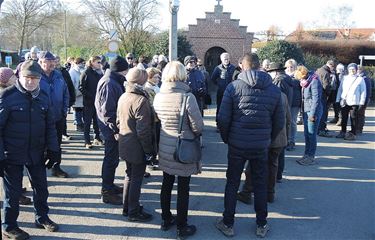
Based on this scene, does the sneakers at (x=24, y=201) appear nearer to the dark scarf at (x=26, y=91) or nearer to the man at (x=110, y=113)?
the man at (x=110, y=113)

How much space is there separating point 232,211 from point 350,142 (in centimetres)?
622

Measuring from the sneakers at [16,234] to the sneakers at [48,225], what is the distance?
10.0 inches

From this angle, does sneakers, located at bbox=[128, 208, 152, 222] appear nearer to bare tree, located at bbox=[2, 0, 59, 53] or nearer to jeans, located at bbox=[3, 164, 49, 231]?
jeans, located at bbox=[3, 164, 49, 231]

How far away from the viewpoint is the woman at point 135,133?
174 inches

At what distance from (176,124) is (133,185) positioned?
1.05 m

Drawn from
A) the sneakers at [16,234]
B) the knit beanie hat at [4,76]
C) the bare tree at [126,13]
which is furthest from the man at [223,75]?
the bare tree at [126,13]

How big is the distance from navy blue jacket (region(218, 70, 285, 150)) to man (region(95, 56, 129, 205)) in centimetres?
156

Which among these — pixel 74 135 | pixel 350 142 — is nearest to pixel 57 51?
pixel 74 135

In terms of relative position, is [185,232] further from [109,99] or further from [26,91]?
[26,91]

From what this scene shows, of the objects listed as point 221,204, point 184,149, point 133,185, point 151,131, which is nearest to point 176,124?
point 184,149

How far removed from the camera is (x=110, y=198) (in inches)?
209

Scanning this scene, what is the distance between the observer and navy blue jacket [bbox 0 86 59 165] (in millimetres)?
3990

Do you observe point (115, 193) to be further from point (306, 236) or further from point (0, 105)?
point (306, 236)

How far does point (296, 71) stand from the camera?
25.4 ft
